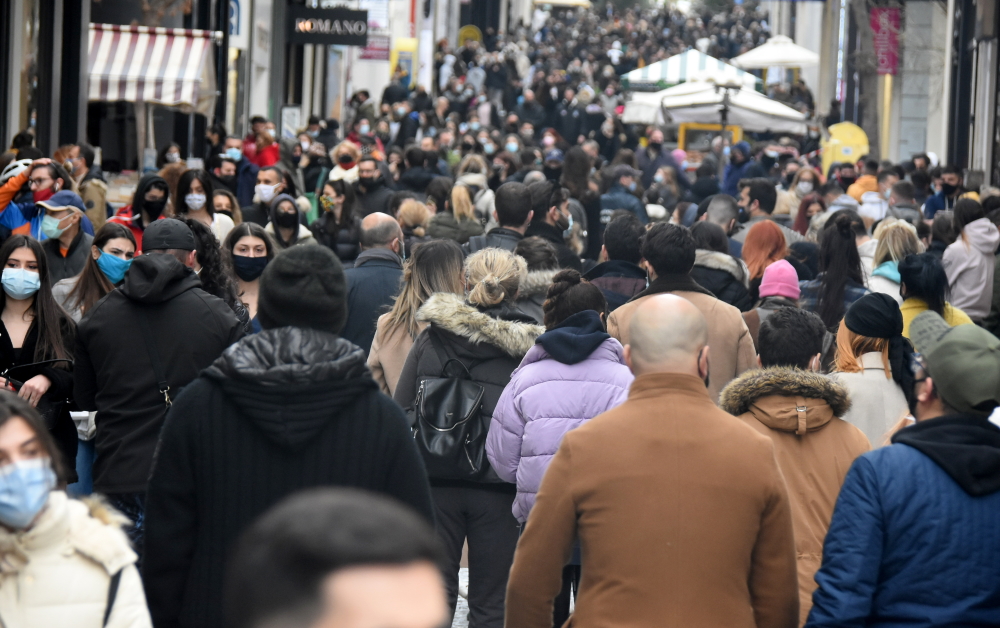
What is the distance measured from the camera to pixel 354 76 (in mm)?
43344

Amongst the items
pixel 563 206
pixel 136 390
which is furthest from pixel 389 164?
pixel 136 390

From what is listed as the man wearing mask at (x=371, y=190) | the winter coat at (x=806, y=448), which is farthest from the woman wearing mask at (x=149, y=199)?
the winter coat at (x=806, y=448)

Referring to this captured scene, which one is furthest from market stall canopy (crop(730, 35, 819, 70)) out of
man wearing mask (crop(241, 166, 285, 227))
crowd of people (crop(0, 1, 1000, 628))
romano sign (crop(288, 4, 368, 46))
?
crowd of people (crop(0, 1, 1000, 628))

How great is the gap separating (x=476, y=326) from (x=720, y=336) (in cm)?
135

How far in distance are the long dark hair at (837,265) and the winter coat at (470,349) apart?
2.73m

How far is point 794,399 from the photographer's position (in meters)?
4.29

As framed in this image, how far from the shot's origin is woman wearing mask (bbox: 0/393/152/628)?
2812 millimetres

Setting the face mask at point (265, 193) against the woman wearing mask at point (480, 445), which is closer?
the woman wearing mask at point (480, 445)

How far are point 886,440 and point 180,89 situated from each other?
14354mm

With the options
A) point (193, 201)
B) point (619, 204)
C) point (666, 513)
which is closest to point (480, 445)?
point (666, 513)

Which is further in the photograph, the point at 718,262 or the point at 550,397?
the point at 718,262

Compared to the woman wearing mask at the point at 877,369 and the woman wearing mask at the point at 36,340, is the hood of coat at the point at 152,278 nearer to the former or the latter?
the woman wearing mask at the point at 36,340

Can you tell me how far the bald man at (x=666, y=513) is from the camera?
3.44m

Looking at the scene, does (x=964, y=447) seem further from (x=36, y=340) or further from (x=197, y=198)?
(x=197, y=198)
